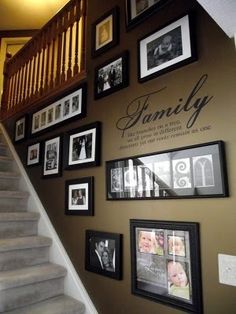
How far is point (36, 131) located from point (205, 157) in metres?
1.97

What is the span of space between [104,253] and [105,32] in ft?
5.51

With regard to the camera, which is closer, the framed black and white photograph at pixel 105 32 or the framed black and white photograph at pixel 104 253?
the framed black and white photograph at pixel 104 253

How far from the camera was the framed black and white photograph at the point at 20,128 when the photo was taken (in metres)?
2.99

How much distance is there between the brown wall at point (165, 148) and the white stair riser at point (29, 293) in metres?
0.22

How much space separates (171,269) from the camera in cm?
137

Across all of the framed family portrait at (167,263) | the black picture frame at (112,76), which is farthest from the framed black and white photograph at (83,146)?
the framed family portrait at (167,263)

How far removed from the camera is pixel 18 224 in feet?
7.73

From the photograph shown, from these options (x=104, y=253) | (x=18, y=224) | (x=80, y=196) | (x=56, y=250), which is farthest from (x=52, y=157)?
(x=104, y=253)

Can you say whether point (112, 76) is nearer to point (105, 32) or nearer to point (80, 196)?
point (105, 32)

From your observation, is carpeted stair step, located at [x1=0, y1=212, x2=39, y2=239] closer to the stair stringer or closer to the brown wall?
the stair stringer

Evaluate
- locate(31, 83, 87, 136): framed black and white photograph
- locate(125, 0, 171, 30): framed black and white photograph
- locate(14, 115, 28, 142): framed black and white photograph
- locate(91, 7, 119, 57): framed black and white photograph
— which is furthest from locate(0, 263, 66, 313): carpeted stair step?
locate(125, 0, 171, 30): framed black and white photograph

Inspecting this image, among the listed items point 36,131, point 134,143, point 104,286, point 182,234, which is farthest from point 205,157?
point 36,131

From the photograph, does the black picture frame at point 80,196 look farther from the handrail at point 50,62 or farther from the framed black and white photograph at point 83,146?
the handrail at point 50,62

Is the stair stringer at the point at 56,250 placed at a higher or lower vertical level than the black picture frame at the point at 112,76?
lower
